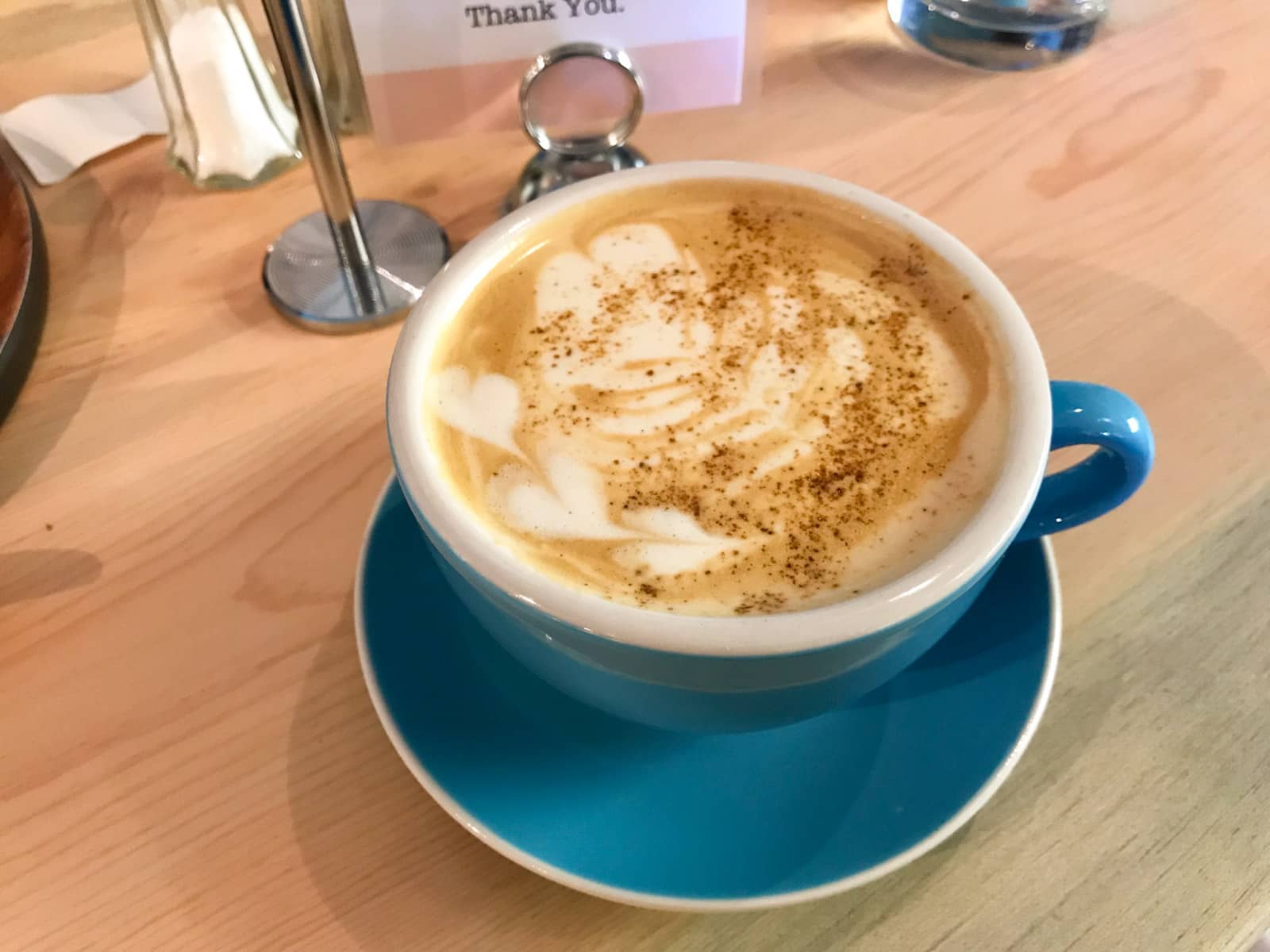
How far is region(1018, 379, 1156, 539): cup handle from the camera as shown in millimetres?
433

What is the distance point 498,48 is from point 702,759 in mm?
463

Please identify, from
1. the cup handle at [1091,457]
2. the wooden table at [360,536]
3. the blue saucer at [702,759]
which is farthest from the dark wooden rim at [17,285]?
the cup handle at [1091,457]

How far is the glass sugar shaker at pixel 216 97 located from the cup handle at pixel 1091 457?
550 mm

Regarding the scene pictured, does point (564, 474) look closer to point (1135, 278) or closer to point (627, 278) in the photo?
point (627, 278)

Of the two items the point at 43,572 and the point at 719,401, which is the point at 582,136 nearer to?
the point at 719,401

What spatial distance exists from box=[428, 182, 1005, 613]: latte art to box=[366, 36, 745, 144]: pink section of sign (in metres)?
0.19

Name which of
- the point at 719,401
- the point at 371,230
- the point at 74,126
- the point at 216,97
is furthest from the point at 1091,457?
the point at 74,126

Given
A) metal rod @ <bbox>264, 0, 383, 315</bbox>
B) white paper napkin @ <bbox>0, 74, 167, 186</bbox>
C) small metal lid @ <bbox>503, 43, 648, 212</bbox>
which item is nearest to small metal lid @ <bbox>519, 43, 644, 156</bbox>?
small metal lid @ <bbox>503, 43, 648, 212</bbox>

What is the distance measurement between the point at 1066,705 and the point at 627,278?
0.29 metres

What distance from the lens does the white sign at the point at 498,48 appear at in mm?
638

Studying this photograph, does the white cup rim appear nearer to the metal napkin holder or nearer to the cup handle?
the cup handle

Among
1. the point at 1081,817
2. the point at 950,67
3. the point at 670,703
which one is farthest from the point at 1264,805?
the point at 950,67

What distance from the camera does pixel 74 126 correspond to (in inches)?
29.5

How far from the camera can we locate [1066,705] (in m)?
0.49
